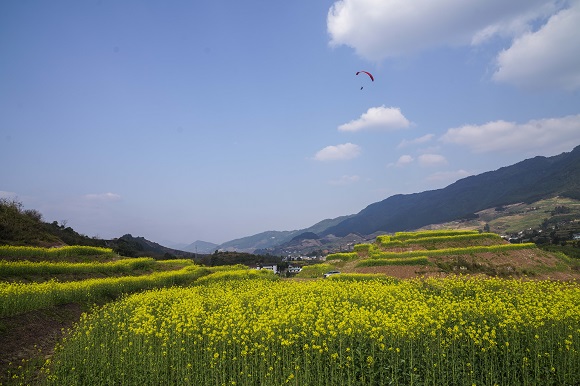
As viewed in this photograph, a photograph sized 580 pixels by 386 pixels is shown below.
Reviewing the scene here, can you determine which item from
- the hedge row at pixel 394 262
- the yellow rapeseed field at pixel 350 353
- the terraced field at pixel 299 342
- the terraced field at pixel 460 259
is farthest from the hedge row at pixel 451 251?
the yellow rapeseed field at pixel 350 353

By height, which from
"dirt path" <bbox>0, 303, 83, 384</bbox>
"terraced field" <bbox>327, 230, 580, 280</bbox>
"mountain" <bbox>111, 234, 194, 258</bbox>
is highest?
"mountain" <bbox>111, 234, 194, 258</bbox>

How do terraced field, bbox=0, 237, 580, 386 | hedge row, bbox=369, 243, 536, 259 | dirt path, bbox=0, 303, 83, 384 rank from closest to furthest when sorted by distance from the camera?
1. terraced field, bbox=0, 237, 580, 386
2. dirt path, bbox=0, 303, 83, 384
3. hedge row, bbox=369, 243, 536, 259

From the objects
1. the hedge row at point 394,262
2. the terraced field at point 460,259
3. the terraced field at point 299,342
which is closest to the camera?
the terraced field at point 299,342

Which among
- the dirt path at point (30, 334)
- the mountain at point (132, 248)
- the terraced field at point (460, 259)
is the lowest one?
the terraced field at point (460, 259)

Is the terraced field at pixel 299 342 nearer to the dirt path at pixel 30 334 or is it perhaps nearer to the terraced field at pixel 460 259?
the dirt path at pixel 30 334

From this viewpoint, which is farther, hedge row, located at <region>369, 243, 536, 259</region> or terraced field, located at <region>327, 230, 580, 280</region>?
hedge row, located at <region>369, 243, 536, 259</region>

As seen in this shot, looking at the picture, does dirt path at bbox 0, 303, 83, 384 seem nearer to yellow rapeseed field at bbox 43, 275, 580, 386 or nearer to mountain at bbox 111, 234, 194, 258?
yellow rapeseed field at bbox 43, 275, 580, 386

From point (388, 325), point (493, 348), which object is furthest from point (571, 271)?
point (388, 325)

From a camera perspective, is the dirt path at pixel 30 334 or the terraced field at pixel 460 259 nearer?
the dirt path at pixel 30 334

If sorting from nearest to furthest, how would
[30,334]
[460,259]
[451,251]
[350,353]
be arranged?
[350,353], [30,334], [460,259], [451,251]

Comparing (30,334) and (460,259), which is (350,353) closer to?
(30,334)

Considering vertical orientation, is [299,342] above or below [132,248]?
below

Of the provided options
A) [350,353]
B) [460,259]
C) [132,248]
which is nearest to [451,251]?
[460,259]

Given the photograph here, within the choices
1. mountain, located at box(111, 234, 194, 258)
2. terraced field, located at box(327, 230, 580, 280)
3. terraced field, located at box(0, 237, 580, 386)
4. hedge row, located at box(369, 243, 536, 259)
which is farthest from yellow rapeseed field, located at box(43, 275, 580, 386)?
→ mountain, located at box(111, 234, 194, 258)
